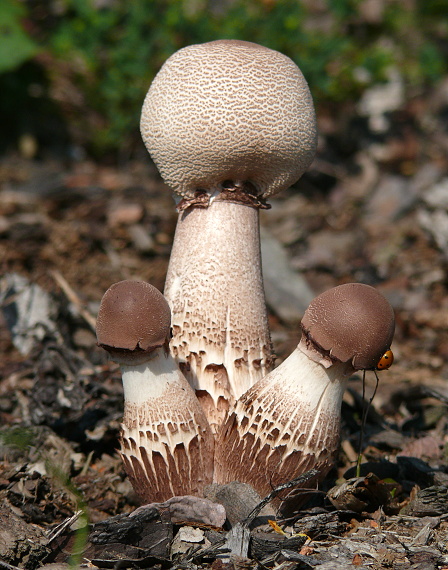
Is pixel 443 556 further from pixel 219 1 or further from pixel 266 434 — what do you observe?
pixel 219 1

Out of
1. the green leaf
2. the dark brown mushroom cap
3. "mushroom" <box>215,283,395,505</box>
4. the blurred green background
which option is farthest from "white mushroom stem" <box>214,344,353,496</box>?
the green leaf

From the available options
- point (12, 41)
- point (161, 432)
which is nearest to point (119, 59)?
point (12, 41)

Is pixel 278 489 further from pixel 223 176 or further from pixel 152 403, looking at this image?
pixel 223 176

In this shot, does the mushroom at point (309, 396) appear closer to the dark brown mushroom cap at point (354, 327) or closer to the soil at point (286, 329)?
the dark brown mushroom cap at point (354, 327)

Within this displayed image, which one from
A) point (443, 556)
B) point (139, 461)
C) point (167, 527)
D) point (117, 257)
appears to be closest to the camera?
point (443, 556)

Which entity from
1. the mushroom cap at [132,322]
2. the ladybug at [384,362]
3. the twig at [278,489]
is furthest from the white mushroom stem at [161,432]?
the ladybug at [384,362]

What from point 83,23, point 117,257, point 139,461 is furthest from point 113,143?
point 139,461

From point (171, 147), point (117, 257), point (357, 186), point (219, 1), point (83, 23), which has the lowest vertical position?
point (117, 257)
